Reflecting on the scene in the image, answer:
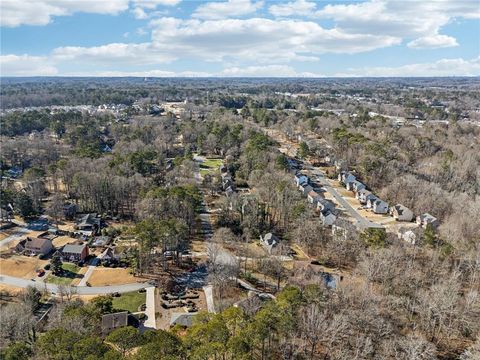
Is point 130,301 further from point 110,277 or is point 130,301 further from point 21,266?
point 21,266

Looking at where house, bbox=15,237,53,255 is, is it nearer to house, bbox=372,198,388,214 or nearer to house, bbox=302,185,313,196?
house, bbox=302,185,313,196

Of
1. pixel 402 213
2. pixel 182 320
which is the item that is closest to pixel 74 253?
pixel 182 320

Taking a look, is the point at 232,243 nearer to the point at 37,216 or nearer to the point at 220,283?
the point at 220,283

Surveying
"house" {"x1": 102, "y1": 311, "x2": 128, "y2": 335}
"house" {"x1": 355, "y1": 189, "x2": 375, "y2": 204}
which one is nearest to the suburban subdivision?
"house" {"x1": 102, "y1": 311, "x2": 128, "y2": 335}

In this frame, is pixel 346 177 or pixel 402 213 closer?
pixel 402 213

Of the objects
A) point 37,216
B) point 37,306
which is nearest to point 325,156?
point 37,216
